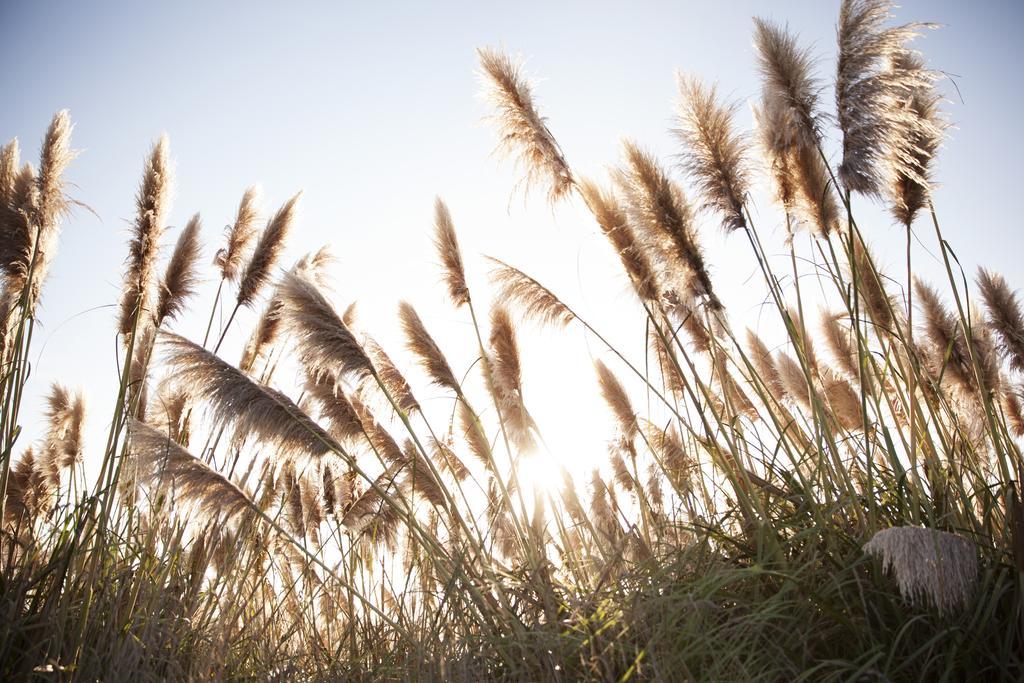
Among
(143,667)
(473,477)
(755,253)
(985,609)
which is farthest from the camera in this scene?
(473,477)

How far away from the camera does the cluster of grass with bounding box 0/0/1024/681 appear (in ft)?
7.61

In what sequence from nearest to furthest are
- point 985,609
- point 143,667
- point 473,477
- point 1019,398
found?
point 985,609
point 143,667
point 473,477
point 1019,398

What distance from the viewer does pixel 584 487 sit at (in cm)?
473

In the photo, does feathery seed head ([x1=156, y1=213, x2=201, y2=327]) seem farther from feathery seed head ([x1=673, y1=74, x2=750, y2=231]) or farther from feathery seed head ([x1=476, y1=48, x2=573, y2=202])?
feathery seed head ([x1=673, y1=74, x2=750, y2=231])

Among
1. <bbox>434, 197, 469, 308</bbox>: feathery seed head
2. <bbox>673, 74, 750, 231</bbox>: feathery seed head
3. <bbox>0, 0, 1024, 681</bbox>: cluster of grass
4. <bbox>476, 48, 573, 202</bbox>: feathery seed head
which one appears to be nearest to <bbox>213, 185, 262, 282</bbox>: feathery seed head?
<bbox>0, 0, 1024, 681</bbox>: cluster of grass

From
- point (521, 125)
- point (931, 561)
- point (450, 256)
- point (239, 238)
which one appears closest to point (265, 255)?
point (239, 238)

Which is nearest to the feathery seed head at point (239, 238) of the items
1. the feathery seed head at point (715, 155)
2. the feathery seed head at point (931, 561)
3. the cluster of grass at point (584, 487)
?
the cluster of grass at point (584, 487)

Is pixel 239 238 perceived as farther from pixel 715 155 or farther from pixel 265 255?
pixel 715 155

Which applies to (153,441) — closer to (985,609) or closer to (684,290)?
(684,290)

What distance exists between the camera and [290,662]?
11.6 feet

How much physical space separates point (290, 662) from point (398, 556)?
1.13 meters

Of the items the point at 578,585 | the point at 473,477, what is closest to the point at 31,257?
the point at 473,477

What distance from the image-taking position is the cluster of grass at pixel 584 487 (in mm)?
2320

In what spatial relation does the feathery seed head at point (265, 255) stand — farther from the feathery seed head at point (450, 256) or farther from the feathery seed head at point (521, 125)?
the feathery seed head at point (521, 125)
